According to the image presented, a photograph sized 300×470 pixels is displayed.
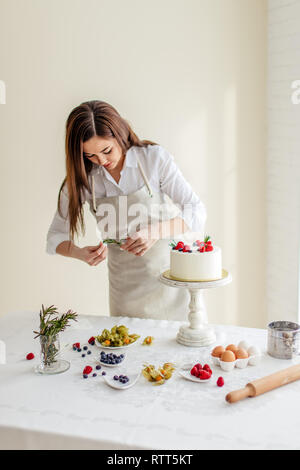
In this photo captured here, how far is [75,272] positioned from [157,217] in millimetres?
950

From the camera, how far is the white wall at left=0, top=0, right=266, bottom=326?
2.88 meters

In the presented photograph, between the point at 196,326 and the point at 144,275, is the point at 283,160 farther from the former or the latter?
the point at 196,326

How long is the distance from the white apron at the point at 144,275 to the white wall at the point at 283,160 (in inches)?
45.0

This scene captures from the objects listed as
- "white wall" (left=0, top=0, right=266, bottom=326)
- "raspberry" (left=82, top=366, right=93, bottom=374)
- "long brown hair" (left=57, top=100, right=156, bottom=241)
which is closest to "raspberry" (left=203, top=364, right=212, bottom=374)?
"raspberry" (left=82, top=366, right=93, bottom=374)

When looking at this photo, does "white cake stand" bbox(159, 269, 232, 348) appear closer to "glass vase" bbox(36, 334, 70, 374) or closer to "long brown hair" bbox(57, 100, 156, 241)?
"glass vase" bbox(36, 334, 70, 374)

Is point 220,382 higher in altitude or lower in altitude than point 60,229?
lower

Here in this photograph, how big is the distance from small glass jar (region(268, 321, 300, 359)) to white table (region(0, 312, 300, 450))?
33 mm

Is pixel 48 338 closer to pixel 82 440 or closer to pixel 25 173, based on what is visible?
pixel 82 440

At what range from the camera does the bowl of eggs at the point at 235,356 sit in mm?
1643

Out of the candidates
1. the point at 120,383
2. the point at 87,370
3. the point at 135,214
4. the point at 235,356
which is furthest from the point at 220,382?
the point at 135,214

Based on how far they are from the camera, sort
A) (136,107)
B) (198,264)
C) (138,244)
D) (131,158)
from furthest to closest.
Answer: (136,107)
(131,158)
(138,244)
(198,264)

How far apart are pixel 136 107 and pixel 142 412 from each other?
212 cm

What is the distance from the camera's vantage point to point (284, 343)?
1709mm

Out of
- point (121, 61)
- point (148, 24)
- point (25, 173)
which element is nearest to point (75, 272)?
point (25, 173)
